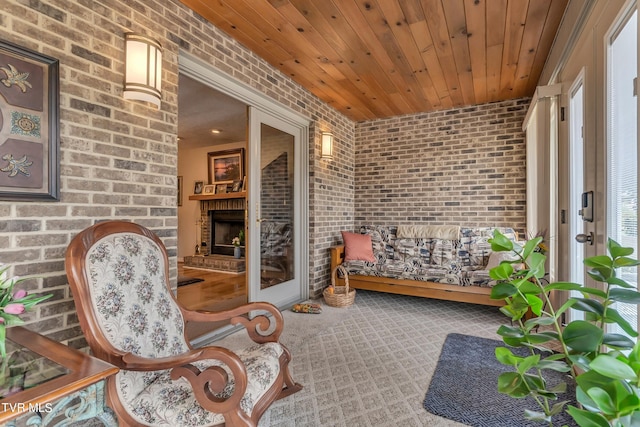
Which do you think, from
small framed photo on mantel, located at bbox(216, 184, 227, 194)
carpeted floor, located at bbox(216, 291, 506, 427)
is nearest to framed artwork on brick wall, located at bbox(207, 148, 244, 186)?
small framed photo on mantel, located at bbox(216, 184, 227, 194)

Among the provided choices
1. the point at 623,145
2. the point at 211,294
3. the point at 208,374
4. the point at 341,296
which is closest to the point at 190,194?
the point at 211,294

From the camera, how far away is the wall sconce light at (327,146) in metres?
4.06

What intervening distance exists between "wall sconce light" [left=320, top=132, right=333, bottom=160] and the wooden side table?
3392 millimetres

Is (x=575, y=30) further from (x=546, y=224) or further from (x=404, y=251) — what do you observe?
(x=404, y=251)

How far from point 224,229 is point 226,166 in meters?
1.34

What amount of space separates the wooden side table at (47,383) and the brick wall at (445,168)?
4.30 m

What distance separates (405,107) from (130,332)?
4198 mm

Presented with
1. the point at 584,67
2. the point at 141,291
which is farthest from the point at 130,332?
the point at 584,67

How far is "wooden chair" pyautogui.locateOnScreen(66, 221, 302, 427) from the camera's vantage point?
1.12 m

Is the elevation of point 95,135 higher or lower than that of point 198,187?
lower

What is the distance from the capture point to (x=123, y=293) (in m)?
1.39

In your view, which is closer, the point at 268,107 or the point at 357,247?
the point at 268,107

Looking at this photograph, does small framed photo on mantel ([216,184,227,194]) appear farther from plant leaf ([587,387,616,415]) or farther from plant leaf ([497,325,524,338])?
plant leaf ([587,387,616,415])

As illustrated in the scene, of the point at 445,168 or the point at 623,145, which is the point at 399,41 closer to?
the point at 623,145
